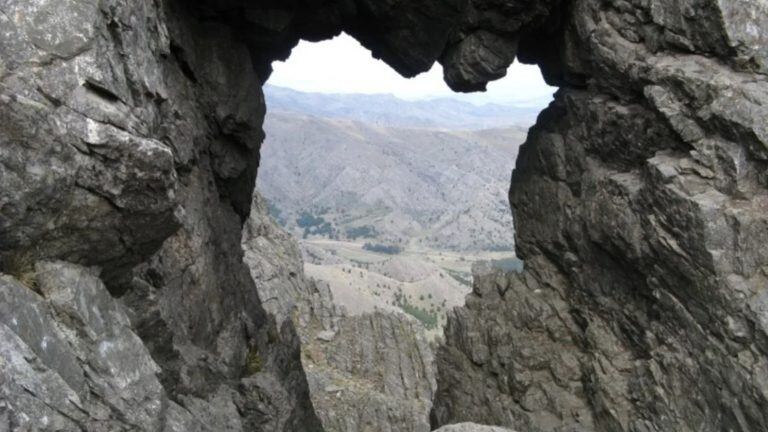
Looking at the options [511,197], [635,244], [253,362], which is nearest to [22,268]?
[253,362]

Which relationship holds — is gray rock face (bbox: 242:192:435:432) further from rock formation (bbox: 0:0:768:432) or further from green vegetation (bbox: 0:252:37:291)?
green vegetation (bbox: 0:252:37:291)

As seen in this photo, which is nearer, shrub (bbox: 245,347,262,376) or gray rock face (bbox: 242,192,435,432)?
shrub (bbox: 245,347,262,376)

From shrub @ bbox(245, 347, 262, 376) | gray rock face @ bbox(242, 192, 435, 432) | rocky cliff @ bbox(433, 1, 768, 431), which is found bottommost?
gray rock face @ bbox(242, 192, 435, 432)

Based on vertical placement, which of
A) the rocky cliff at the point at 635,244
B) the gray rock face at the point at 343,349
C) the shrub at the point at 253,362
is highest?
the rocky cliff at the point at 635,244

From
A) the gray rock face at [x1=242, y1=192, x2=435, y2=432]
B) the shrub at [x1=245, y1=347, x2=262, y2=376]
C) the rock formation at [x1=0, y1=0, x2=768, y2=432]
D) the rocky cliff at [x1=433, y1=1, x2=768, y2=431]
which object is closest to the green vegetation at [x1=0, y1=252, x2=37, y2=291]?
the rock formation at [x1=0, y1=0, x2=768, y2=432]

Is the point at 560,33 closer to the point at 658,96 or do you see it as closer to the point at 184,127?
the point at 658,96

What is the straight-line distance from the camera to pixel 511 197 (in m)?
36.9

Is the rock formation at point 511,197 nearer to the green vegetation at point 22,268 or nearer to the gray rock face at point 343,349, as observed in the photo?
the green vegetation at point 22,268

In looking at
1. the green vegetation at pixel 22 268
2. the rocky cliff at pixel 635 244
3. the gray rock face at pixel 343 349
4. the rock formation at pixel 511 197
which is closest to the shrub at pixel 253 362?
the rock formation at pixel 511 197

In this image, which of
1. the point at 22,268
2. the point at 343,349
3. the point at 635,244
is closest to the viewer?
the point at 22,268

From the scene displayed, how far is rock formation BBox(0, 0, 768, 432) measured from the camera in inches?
620

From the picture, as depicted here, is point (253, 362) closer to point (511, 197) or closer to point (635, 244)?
point (511, 197)

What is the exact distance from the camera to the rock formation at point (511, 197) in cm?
1575

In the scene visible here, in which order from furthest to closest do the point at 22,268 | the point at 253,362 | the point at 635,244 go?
the point at 253,362, the point at 635,244, the point at 22,268
